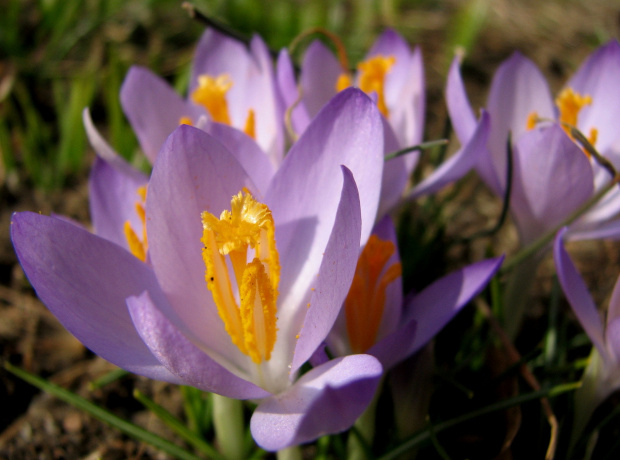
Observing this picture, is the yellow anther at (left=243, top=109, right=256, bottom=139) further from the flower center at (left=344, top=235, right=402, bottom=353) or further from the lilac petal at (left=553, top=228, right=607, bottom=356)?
the lilac petal at (left=553, top=228, right=607, bottom=356)

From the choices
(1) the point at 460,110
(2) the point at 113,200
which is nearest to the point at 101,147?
(2) the point at 113,200

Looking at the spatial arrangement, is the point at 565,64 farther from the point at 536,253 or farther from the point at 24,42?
the point at 24,42

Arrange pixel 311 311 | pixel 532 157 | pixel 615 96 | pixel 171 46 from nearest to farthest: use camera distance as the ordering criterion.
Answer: pixel 311 311 → pixel 532 157 → pixel 615 96 → pixel 171 46

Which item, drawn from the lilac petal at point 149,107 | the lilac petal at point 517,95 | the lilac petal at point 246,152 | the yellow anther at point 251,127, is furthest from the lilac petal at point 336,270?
the lilac petal at point 517,95

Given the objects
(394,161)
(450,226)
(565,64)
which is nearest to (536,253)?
(394,161)

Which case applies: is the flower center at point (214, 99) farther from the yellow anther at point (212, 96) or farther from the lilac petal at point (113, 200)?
the lilac petal at point (113, 200)

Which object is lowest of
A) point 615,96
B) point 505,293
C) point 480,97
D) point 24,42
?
point 505,293
